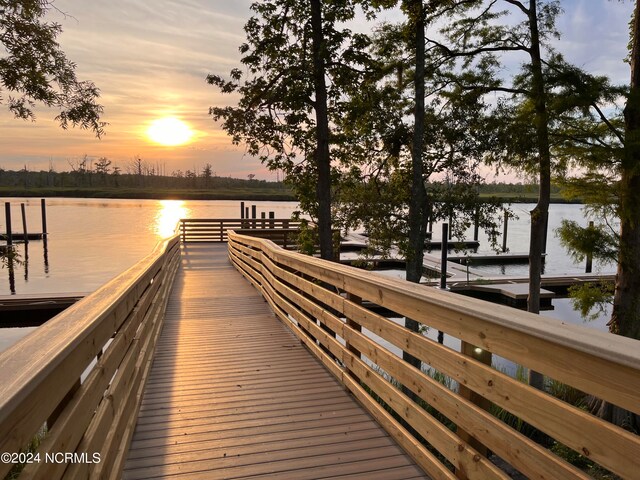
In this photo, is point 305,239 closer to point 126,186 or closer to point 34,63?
point 34,63

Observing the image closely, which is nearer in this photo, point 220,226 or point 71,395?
point 71,395

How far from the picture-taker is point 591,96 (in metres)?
11.9

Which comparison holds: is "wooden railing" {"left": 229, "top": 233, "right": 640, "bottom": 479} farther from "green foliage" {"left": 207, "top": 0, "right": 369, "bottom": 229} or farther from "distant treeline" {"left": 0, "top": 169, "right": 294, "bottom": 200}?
"distant treeline" {"left": 0, "top": 169, "right": 294, "bottom": 200}

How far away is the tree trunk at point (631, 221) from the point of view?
11039 mm

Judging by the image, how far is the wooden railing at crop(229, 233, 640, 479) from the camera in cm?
158

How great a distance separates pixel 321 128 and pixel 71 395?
1228 centimetres

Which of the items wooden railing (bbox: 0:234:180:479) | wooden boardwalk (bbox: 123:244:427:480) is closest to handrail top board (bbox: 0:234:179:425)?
wooden railing (bbox: 0:234:180:479)

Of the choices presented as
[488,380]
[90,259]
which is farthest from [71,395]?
[90,259]

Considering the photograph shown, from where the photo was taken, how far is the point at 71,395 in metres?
1.99

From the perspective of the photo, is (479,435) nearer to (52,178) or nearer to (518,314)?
(518,314)

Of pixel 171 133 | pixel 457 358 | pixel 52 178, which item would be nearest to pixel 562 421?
pixel 457 358

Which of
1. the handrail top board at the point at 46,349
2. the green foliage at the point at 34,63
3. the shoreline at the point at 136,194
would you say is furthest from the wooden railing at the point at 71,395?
the shoreline at the point at 136,194

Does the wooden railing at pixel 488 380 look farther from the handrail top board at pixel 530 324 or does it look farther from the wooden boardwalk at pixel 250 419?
the wooden boardwalk at pixel 250 419

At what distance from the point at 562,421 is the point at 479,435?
63 cm
